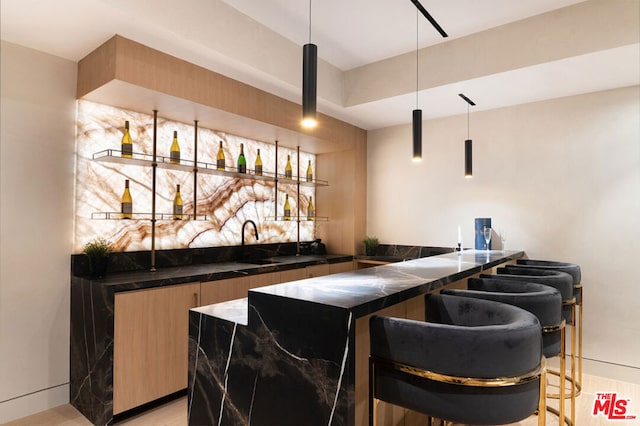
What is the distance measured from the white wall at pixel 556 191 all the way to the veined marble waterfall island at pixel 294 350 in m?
2.38

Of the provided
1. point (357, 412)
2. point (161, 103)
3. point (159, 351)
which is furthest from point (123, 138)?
point (357, 412)

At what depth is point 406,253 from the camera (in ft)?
15.9

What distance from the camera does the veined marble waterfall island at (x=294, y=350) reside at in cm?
139

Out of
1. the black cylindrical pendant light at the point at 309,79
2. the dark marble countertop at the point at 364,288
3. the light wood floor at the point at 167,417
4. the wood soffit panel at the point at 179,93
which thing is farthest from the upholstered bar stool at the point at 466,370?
the wood soffit panel at the point at 179,93

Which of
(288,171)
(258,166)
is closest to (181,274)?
(258,166)

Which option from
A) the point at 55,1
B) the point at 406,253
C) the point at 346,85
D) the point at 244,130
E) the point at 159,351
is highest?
the point at 346,85

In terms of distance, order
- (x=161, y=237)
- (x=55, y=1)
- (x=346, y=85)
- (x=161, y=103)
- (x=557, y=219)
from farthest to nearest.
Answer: (x=346, y=85) < (x=557, y=219) < (x=161, y=237) < (x=161, y=103) < (x=55, y=1)

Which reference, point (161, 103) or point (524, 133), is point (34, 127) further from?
point (524, 133)

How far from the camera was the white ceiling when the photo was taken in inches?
97.1

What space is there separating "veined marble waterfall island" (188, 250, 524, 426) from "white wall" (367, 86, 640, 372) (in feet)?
7.82

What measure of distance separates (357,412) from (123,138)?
2748 millimetres

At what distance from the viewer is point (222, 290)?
10.3 feet

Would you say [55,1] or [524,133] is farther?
[524,133]

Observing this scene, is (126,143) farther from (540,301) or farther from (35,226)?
(540,301)
